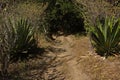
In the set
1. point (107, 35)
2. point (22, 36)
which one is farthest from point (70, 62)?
point (22, 36)

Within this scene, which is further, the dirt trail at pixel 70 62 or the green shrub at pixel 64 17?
the green shrub at pixel 64 17

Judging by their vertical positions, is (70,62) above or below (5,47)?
below

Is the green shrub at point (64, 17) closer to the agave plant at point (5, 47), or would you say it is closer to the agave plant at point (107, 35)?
the agave plant at point (107, 35)

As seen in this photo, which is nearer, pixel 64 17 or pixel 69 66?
pixel 69 66

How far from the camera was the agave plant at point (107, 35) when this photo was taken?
27.5 feet

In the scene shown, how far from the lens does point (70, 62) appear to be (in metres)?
8.46

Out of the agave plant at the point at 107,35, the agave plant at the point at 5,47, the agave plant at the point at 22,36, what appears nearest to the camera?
the agave plant at the point at 5,47

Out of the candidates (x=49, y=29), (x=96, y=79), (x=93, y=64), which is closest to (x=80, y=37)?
(x=49, y=29)

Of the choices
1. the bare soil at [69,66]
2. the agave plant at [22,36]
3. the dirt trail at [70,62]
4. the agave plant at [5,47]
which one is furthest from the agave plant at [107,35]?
the agave plant at [5,47]

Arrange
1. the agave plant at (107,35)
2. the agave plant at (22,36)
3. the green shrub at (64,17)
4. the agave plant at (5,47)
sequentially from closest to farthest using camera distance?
the agave plant at (5,47) → the agave plant at (107,35) → the agave plant at (22,36) → the green shrub at (64,17)

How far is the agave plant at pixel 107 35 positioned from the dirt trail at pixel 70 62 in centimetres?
83

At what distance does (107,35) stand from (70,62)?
124 cm

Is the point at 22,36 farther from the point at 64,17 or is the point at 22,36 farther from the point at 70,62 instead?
the point at 64,17

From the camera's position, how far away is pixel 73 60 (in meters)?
8.59
